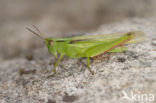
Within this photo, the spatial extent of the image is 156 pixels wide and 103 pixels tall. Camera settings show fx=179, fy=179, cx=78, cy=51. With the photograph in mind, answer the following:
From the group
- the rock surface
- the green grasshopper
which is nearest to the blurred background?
the rock surface

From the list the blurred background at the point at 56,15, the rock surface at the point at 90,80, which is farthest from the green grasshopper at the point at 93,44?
the blurred background at the point at 56,15

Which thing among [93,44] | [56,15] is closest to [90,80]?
[93,44]

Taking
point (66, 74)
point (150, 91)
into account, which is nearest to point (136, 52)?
point (150, 91)

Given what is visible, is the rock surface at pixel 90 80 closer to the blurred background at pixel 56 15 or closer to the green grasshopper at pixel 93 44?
the green grasshopper at pixel 93 44

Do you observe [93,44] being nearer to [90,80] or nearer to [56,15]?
[90,80]

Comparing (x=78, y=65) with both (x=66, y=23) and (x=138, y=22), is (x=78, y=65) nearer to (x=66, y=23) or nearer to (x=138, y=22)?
(x=138, y=22)

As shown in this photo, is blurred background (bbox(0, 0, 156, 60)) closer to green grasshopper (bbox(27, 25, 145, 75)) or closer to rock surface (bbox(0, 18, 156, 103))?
rock surface (bbox(0, 18, 156, 103))
